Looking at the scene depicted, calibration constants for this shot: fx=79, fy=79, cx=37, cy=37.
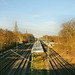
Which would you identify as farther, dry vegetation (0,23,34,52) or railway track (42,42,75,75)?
dry vegetation (0,23,34,52)

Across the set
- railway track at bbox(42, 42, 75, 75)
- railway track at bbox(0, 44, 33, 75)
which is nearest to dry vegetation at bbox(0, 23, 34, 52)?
railway track at bbox(0, 44, 33, 75)

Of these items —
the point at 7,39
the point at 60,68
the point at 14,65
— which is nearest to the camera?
the point at 60,68

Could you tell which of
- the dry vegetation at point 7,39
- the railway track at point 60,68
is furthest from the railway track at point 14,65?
the dry vegetation at point 7,39

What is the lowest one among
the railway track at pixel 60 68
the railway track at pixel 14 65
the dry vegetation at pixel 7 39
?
the railway track at pixel 60 68

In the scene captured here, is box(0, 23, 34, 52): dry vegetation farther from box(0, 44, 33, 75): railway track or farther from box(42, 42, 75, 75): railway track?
box(42, 42, 75, 75): railway track

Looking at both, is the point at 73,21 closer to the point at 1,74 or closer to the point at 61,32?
the point at 61,32

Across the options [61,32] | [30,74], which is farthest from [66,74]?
[61,32]

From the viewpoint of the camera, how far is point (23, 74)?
8.46 meters

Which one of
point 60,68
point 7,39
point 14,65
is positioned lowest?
point 60,68

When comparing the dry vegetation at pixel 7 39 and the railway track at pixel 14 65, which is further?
the dry vegetation at pixel 7 39

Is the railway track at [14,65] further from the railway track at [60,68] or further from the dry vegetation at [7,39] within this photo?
the dry vegetation at [7,39]

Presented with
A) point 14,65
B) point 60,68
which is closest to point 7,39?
point 14,65

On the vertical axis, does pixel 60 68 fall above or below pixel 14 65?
below

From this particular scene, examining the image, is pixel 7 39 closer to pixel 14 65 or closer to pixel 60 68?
pixel 14 65
